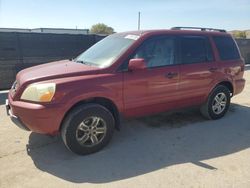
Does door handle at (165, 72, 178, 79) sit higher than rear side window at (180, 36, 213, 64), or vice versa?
rear side window at (180, 36, 213, 64)

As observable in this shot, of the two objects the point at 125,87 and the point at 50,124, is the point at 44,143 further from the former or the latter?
the point at 125,87

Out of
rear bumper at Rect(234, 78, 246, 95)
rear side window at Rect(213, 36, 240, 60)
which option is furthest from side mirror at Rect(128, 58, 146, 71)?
rear bumper at Rect(234, 78, 246, 95)

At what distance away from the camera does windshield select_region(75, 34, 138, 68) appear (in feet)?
14.9

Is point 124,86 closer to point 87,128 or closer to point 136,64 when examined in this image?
point 136,64

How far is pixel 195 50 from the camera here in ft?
17.8

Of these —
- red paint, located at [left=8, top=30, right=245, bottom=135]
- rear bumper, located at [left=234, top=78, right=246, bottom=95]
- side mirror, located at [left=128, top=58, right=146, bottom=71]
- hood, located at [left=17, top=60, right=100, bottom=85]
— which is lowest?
rear bumper, located at [left=234, top=78, right=246, bottom=95]

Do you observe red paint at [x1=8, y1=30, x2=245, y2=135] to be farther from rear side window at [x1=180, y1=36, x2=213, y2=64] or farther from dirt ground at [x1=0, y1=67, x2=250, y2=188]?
dirt ground at [x1=0, y1=67, x2=250, y2=188]

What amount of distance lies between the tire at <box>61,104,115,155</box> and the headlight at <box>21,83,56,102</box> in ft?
1.34

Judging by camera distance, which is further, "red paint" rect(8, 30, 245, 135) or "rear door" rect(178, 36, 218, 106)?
"rear door" rect(178, 36, 218, 106)

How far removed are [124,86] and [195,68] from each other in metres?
1.62

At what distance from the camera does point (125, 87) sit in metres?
4.41

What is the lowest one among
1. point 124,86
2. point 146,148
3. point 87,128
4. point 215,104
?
point 146,148

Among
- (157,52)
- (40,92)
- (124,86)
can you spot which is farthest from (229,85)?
(40,92)

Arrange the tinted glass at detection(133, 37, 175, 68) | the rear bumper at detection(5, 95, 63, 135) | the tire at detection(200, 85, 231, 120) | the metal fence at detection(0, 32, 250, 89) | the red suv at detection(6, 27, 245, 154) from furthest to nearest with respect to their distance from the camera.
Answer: the metal fence at detection(0, 32, 250, 89) → the tire at detection(200, 85, 231, 120) → the tinted glass at detection(133, 37, 175, 68) → the red suv at detection(6, 27, 245, 154) → the rear bumper at detection(5, 95, 63, 135)
